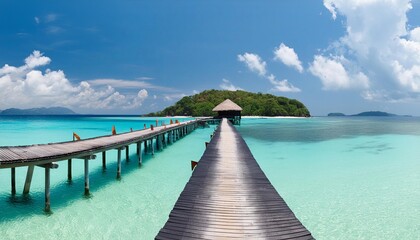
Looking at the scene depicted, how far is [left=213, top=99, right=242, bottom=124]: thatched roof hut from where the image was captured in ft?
171

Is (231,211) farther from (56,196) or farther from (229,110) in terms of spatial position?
(229,110)

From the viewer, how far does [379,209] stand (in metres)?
9.01

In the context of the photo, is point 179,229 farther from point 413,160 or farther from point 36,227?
point 413,160

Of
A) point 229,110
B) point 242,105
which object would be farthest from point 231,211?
point 242,105

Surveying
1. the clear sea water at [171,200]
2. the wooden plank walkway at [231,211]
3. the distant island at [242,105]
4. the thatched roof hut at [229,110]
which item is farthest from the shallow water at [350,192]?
the distant island at [242,105]

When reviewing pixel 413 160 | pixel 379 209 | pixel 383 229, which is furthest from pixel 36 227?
pixel 413 160

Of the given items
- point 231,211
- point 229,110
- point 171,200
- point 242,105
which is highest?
point 242,105

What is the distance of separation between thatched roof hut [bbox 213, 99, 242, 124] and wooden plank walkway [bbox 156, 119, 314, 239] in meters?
44.0

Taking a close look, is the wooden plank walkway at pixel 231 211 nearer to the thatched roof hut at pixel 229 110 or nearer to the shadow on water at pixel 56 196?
the shadow on water at pixel 56 196

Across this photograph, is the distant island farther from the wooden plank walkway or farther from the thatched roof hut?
the wooden plank walkway

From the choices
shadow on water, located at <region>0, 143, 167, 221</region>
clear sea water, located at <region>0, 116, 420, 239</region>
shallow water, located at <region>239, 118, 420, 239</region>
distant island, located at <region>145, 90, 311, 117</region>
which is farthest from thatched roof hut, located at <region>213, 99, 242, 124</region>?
distant island, located at <region>145, 90, 311, 117</region>

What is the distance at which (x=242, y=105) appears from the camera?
112750 mm

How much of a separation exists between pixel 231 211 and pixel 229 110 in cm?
4760

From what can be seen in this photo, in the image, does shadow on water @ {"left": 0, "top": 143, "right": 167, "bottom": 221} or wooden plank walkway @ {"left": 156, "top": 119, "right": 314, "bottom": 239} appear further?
shadow on water @ {"left": 0, "top": 143, "right": 167, "bottom": 221}
